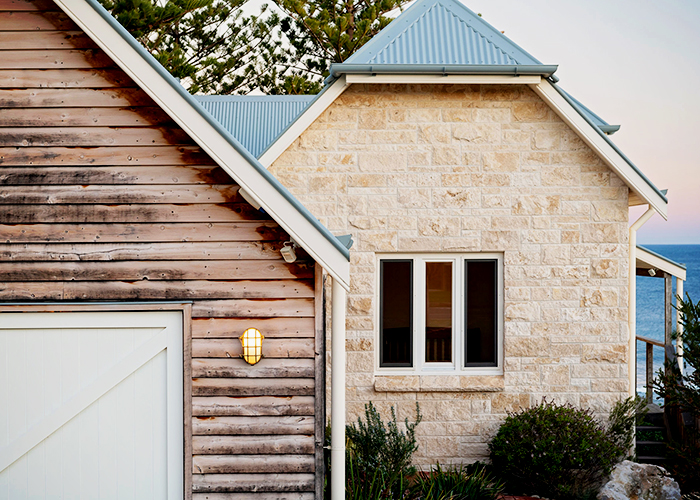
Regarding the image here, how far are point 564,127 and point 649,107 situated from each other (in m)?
27.8

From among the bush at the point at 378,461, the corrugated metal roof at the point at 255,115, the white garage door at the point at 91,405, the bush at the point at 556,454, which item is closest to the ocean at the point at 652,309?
the corrugated metal roof at the point at 255,115

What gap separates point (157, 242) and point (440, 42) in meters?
4.99

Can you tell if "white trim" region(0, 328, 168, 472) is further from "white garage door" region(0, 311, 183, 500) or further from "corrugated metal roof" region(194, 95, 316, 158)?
"corrugated metal roof" region(194, 95, 316, 158)

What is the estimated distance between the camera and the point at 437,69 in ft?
24.7

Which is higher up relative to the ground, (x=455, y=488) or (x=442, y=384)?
(x=442, y=384)

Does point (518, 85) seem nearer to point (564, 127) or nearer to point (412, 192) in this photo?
point (564, 127)

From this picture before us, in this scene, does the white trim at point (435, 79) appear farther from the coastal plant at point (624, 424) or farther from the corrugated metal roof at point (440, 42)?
the coastal plant at point (624, 424)

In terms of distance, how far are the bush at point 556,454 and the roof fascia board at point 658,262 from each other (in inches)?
142

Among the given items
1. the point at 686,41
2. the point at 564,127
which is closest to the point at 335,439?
the point at 564,127

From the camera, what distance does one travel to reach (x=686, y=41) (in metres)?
32.6

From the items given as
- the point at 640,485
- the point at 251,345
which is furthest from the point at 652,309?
the point at 251,345

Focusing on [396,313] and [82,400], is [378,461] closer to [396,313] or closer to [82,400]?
[396,313]

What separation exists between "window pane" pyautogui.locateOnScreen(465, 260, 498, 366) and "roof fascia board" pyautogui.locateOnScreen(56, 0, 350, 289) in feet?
12.8

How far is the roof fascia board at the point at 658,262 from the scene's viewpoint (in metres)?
9.77
